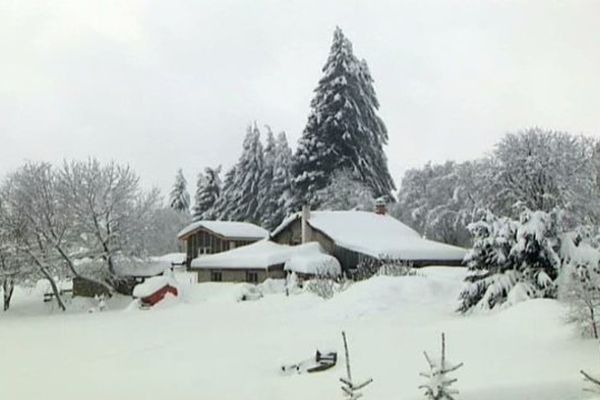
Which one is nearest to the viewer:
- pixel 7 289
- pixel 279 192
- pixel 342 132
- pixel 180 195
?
pixel 7 289

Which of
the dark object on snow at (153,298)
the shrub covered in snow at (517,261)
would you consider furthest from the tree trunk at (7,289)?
the shrub covered in snow at (517,261)

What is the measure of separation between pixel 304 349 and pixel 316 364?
1.60 m

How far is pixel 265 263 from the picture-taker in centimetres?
3309

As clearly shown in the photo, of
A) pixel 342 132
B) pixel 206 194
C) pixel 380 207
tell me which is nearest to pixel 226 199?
pixel 206 194

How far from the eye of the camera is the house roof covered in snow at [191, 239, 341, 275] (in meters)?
31.2

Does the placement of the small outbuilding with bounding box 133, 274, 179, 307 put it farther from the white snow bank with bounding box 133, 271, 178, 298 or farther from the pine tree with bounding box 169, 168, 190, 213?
the pine tree with bounding box 169, 168, 190, 213

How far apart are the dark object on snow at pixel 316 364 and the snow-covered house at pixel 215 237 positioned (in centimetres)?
2949

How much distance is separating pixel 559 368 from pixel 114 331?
47.7 feet

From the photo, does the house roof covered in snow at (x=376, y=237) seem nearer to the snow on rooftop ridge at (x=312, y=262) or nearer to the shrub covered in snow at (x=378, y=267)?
the shrub covered in snow at (x=378, y=267)

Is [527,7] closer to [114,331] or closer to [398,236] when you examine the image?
[114,331]

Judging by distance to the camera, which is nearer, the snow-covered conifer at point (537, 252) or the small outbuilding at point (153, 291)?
the snow-covered conifer at point (537, 252)

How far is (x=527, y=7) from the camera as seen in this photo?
15.6 meters

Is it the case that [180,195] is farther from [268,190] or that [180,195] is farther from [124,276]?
[124,276]

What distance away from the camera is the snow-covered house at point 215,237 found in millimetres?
42094
